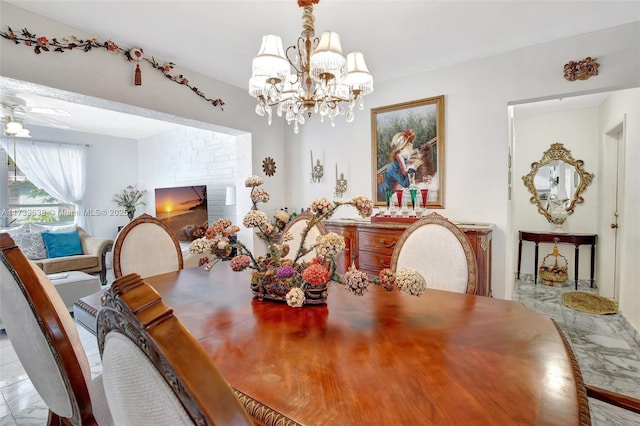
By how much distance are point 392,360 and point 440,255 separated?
36.3 inches

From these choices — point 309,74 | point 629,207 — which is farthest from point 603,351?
point 309,74

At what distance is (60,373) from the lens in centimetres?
87

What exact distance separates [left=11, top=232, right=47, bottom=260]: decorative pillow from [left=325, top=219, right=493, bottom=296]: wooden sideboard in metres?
4.31

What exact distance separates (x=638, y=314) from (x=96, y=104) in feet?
16.1

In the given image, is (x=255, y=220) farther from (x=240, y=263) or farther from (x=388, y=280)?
(x=388, y=280)

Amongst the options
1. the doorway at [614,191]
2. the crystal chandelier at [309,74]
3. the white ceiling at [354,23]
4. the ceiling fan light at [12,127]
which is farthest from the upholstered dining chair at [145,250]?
the doorway at [614,191]

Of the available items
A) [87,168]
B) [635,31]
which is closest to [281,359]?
[635,31]

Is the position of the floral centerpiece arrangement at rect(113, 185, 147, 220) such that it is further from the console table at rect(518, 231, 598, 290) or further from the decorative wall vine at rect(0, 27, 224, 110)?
Result: the console table at rect(518, 231, 598, 290)

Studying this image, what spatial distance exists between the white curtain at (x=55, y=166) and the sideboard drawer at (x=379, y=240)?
5418mm

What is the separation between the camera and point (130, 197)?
20.2 ft

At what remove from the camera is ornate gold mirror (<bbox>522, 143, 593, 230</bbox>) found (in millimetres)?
4242

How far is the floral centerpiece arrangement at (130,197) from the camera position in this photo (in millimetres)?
6031

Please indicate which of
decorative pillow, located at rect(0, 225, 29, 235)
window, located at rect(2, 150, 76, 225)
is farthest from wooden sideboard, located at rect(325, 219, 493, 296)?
window, located at rect(2, 150, 76, 225)

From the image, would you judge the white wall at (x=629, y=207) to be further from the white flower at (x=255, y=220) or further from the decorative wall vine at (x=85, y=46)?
the decorative wall vine at (x=85, y=46)
